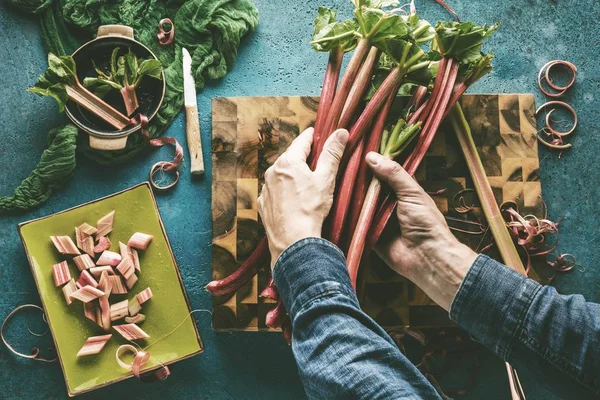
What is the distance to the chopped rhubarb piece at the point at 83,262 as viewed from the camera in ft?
5.99

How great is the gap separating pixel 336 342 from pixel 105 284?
2.88 ft

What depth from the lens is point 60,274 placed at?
5.96ft

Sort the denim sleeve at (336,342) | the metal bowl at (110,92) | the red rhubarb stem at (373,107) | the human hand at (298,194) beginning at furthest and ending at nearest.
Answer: the metal bowl at (110,92) → the red rhubarb stem at (373,107) → the human hand at (298,194) → the denim sleeve at (336,342)

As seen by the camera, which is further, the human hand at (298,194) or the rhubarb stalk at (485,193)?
the rhubarb stalk at (485,193)

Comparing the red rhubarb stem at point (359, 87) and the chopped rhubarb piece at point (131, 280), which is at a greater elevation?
the red rhubarb stem at point (359, 87)

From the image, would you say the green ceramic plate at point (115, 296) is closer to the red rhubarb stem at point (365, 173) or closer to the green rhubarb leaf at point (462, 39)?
the red rhubarb stem at point (365, 173)

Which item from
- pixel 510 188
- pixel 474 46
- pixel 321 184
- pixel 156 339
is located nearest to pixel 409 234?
pixel 321 184

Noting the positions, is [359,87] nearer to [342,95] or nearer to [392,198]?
[342,95]

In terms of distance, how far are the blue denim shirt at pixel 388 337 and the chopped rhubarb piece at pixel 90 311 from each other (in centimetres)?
71

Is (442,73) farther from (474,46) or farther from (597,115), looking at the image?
(597,115)

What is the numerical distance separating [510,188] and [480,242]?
21 cm

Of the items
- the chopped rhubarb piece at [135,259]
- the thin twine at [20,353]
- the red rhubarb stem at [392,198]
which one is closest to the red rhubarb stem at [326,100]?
the red rhubarb stem at [392,198]

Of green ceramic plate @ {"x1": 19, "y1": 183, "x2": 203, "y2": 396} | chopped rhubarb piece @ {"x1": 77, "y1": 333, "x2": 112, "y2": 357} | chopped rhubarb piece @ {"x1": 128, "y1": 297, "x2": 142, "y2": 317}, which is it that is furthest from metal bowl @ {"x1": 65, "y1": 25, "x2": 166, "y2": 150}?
chopped rhubarb piece @ {"x1": 77, "y1": 333, "x2": 112, "y2": 357}

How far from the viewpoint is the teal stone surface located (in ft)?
6.20
